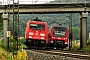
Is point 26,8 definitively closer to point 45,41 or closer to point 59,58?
point 45,41

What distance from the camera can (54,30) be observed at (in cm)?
3281

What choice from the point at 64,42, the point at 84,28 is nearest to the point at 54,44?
the point at 64,42

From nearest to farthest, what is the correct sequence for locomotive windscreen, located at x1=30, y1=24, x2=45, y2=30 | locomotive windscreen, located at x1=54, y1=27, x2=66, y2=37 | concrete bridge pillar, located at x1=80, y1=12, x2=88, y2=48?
locomotive windscreen, located at x1=30, y1=24, x2=45, y2=30, locomotive windscreen, located at x1=54, y1=27, x2=66, y2=37, concrete bridge pillar, located at x1=80, y1=12, x2=88, y2=48

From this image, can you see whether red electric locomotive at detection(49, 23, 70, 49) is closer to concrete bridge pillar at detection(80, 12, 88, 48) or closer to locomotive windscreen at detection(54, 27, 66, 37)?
locomotive windscreen at detection(54, 27, 66, 37)

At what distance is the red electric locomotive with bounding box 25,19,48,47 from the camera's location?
1230 inches

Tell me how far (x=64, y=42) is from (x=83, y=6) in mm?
6017

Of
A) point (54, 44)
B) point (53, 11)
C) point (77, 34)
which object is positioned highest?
point (53, 11)

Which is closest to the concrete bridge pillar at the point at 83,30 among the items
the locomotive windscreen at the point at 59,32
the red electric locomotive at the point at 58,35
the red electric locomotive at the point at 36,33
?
the red electric locomotive at the point at 58,35

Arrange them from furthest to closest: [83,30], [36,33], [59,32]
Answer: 1. [83,30]
2. [59,32]
3. [36,33]

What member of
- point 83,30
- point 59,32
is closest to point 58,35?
point 59,32

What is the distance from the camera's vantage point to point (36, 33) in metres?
31.4

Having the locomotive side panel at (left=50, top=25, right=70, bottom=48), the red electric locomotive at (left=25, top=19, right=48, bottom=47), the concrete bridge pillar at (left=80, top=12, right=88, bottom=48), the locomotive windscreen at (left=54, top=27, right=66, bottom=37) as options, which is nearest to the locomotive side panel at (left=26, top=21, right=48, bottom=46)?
the red electric locomotive at (left=25, top=19, right=48, bottom=47)

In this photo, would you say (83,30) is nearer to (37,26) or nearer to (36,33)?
(37,26)

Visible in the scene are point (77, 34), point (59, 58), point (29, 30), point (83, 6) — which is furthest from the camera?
point (77, 34)
